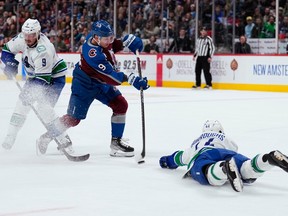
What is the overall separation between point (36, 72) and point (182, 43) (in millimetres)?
10088

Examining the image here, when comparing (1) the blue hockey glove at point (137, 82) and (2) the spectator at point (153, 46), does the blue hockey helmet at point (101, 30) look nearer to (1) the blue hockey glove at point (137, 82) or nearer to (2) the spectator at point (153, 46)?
(1) the blue hockey glove at point (137, 82)

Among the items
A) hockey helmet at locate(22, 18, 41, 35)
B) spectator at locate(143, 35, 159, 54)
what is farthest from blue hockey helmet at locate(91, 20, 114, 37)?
spectator at locate(143, 35, 159, 54)

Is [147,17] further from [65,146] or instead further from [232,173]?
[232,173]

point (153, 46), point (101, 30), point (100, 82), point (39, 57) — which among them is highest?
point (101, 30)

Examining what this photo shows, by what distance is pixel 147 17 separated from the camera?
634 inches

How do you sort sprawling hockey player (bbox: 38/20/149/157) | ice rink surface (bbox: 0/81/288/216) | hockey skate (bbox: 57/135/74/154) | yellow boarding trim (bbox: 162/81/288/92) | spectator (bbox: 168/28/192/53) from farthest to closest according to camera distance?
spectator (bbox: 168/28/192/53)
yellow boarding trim (bbox: 162/81/288/92)
hockey skate (bbox: 57/135/74/154)
sprawling hockey player (bbox: 38/20/149/157)
ice rink surface (bbox: 0/81/288/216)

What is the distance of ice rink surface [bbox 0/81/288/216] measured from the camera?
3.46 m

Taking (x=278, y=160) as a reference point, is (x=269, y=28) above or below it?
above

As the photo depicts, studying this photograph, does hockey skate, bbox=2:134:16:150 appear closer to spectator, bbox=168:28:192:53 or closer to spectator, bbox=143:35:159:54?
spectator, bbox=168:28:192:53

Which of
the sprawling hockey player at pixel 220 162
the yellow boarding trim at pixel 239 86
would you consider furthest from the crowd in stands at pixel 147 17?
the sprawling hockey player at pixel 220 162

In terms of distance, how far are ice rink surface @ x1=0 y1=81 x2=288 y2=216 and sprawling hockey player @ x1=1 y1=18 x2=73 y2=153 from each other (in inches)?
11.3

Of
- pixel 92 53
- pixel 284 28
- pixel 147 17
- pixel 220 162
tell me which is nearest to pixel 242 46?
pixel 284 28

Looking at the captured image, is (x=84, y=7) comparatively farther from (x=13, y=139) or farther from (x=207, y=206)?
(x=207, y=206)

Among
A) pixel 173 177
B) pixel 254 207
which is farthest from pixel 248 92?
pixel 254 207
